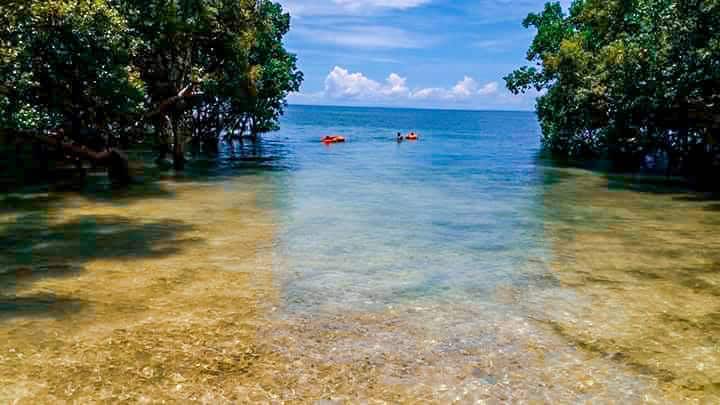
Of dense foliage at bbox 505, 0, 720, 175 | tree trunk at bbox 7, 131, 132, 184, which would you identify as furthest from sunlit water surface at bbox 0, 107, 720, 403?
dense foliage at bbox 505, 0, 720, 175

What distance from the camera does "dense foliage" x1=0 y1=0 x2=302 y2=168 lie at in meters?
18.1

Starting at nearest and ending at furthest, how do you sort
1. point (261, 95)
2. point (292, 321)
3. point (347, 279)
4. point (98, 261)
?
point (292, 321)
point (347, 279)
point (98, 261)
point (261, 95)

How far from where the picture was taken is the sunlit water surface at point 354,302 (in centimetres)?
744

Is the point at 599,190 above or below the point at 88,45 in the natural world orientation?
below

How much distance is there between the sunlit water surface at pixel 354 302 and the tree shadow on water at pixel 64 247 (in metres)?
0.07

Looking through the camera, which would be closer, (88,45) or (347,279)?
(347,279)

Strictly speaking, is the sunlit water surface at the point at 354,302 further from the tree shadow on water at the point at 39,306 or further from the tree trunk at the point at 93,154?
the tree trunk at the point at 93,154

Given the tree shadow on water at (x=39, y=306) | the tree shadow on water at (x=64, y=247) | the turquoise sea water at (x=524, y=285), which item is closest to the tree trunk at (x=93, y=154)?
the tree shadow on water at (x=64, y=247)

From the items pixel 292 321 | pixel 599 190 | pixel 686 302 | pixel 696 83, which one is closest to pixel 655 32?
pixel 696 83

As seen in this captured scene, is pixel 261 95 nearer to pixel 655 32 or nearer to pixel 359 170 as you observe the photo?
pixel 359 170

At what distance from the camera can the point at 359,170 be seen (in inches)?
1438

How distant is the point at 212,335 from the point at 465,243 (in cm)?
885

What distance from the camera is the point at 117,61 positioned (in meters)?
21.6

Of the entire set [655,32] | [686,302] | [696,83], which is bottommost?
[686,302]
